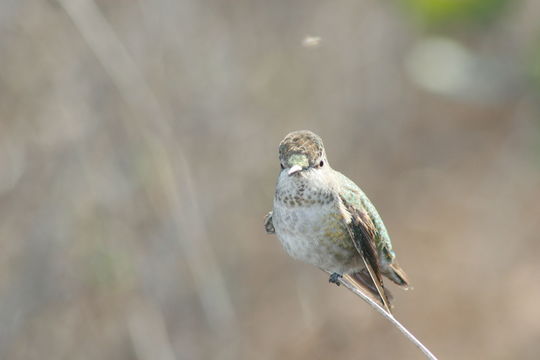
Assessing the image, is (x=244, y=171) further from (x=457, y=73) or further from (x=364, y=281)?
(x=364, y=281)

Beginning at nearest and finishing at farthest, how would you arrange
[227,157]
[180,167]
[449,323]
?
[180,167]
[227,157]
[449,323]

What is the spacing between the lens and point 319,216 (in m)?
3.35

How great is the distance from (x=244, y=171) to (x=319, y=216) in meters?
4.12

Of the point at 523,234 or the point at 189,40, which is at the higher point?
the point at 189,40

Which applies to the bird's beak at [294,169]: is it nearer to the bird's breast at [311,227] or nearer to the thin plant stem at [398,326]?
the bird's breast at [311,227]

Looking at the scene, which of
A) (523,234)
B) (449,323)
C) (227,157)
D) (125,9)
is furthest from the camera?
(523,234)

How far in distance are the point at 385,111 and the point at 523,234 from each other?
1.94m

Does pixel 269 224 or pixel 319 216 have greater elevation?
pixel 269 224

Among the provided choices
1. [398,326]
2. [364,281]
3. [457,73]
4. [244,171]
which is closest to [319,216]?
[364,281]

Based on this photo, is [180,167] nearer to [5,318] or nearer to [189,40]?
[189,40]

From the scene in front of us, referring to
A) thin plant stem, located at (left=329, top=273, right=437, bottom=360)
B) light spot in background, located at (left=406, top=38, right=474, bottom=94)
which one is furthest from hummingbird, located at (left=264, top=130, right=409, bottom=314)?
light spot in background, located at (left=406, top=38, right=474, bottom=94)

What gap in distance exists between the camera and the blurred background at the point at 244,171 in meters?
6.20

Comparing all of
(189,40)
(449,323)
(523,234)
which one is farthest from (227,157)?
(523,234)

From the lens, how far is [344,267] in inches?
140
